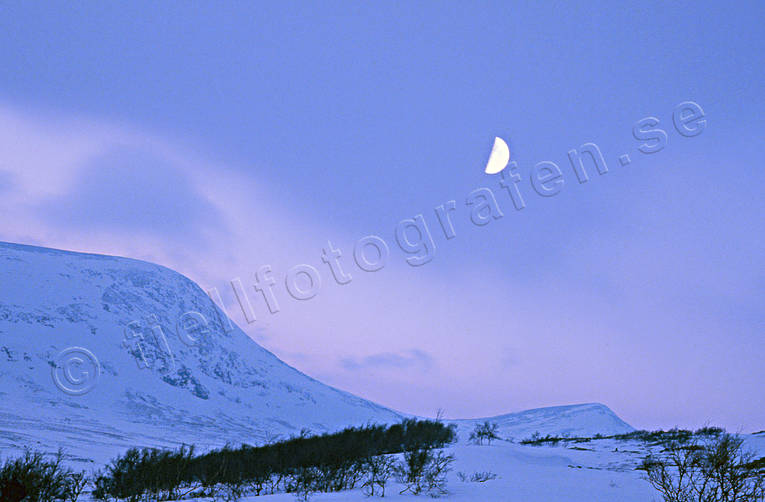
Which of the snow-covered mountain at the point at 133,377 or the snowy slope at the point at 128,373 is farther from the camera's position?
the snow-covered mountain at the point at 133,377

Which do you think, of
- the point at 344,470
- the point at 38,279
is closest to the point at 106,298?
the point at 38,279

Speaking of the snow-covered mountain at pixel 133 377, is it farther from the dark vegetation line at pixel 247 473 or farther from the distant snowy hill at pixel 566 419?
the dark vegetation line at pixel 247 473

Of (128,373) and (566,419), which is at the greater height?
(566,419)

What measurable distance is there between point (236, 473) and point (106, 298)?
158839mm

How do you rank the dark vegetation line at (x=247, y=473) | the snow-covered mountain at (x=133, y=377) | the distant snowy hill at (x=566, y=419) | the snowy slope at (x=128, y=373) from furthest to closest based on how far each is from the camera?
the distant snowy hill at (x=566, y=419) → the snow-covered mountain at (x=133, y=377) → the snowy slope at (x=128, y=373) → the dark vegetation line at (x=247, y=473)

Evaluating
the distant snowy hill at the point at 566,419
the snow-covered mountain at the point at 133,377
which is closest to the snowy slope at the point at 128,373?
the snow-covered mountain at the point at 133,377

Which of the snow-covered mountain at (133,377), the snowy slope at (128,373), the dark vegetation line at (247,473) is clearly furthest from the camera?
the snow-covered mountain at (133,377)

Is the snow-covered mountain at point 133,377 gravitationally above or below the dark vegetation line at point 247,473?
above

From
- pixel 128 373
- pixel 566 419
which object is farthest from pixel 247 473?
pixel 128 373

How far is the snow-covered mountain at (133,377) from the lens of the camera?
298 ft

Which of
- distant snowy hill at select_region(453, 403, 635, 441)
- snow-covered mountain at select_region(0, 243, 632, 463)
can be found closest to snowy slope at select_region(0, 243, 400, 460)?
snow-covered mountain at select_region(0, 243, 632, 463)

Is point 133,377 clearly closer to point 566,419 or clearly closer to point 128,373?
point 128,373

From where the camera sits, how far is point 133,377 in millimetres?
130250

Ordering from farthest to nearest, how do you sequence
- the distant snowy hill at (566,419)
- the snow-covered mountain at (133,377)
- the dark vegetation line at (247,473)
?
the distant snowy hill at (566,419), the snow-covered mountain at (133,377), the dark vegetation line at (247,473)
